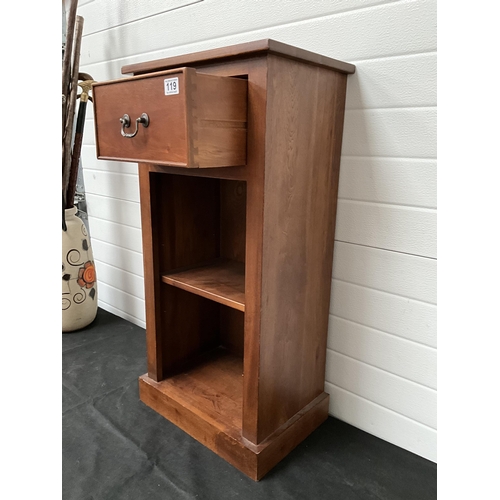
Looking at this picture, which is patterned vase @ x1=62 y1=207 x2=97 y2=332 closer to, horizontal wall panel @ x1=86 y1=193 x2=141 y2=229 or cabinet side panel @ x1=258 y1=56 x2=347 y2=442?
horizontal wall panel @ x1=86 y1=193 x2=141 y2=229

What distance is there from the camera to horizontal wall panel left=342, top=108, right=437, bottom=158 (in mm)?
1028

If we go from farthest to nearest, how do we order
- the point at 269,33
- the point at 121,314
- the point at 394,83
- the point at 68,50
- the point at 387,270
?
the point at 121,314
the point at 68,50
the point at 269,33
the point at 387,270
the point at 394,83

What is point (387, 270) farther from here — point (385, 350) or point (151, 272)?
point (151, 272)

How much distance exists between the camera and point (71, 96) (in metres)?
1.71

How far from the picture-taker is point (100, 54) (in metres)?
1.83

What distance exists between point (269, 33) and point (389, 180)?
553 millimetres

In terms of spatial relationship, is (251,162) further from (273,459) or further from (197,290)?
(273,459)

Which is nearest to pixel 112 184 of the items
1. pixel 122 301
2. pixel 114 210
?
pixel 114 210

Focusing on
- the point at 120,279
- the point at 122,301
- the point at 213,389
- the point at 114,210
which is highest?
the point at 114,210

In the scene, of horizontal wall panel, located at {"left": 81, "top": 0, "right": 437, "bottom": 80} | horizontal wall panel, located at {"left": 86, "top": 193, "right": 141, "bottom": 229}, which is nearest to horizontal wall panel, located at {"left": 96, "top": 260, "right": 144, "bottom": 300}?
horizontal wall panel, located at {"left": 86, "top": 193, "right": 141, "bottom": 229}

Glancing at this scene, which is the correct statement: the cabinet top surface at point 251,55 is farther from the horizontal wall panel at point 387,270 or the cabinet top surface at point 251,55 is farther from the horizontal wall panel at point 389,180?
the horizontal wall panel at point 387,270

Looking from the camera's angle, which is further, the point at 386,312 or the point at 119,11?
the point at 119,11

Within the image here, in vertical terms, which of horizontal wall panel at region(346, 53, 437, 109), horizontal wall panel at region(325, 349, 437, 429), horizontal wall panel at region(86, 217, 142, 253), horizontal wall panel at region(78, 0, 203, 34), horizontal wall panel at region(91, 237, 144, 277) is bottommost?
horizontal wall panel at region(325, 349, 437, 429)
